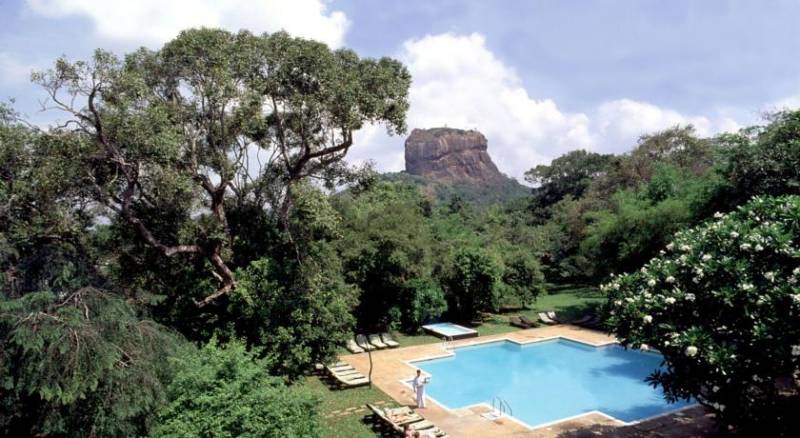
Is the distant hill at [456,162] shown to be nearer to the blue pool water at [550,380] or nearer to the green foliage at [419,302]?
the green foliage at [419,302]

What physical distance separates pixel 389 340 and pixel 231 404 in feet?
38.0

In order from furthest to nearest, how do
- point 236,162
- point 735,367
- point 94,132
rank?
point 236,162 < point 94,132 < point 735,367

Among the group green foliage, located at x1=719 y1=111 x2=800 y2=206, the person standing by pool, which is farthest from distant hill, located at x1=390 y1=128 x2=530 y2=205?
the person standing by pool

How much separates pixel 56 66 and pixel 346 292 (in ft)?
24.7

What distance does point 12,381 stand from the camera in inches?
283

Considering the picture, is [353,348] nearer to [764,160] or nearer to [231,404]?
[231,404]

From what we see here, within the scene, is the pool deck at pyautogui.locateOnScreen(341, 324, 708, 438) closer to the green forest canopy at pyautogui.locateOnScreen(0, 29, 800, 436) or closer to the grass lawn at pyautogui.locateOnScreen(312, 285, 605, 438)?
the grass lawn at pyautogui.locateOnScreen(312, 285, 605, 438)

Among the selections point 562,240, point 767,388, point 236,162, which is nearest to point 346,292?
point 236,162

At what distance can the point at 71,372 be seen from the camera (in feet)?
23.2

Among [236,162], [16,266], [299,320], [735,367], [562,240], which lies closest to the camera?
[735,367]

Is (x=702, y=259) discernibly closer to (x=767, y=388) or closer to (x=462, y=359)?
(x=767, y=388)

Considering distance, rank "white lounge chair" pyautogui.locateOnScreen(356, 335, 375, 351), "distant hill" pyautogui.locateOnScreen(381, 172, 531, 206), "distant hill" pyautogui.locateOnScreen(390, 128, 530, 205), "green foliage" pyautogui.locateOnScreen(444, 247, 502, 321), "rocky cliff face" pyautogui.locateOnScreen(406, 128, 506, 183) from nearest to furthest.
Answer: "white lounge chair" pyautogui.locateOnScreen(356, 335, 375, 351) < "green foliage" pyautogui.locateOnScreen(444, 247, 502, 321) < "distant hill" pyautogui.locateOnScreen(381, 172, 531, 206) < "distant hill" pyautogui.locateOnScreen(390, 128, 530, 205) < "rocky cliff face" pyautogui.locateOnScreen(406, 128, 506, 183)

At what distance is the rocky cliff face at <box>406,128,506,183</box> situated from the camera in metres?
132

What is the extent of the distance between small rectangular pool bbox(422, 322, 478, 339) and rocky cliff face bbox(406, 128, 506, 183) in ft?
361
